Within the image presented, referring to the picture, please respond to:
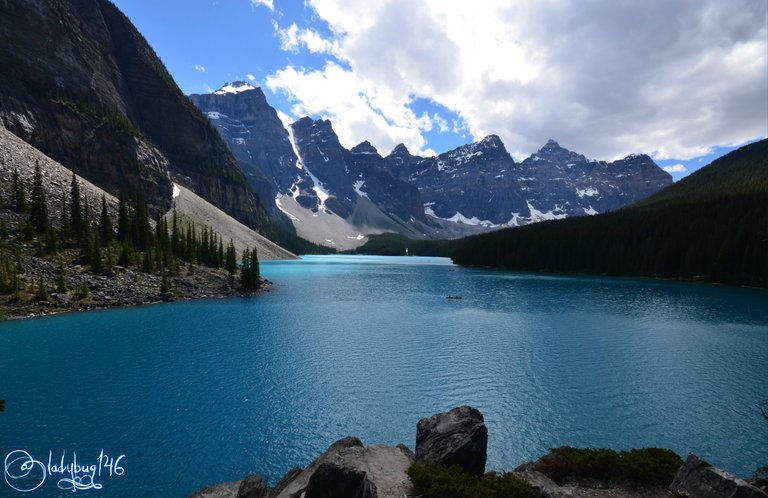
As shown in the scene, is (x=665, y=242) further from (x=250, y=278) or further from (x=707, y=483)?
(x=707, y=483)

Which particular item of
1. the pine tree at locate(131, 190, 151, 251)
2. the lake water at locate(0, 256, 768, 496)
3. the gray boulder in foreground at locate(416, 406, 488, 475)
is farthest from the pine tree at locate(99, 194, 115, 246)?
the gray boulder in foreground at locate(416, 406, 488, 475)

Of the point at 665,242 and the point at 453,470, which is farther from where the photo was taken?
the point at 665,242

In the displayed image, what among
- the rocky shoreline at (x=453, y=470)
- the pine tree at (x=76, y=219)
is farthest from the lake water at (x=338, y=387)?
the pine tree at (x=76, y=219)

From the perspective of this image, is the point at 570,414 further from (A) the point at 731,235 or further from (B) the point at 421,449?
(A) the point at 731,235

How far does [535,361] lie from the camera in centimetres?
3597

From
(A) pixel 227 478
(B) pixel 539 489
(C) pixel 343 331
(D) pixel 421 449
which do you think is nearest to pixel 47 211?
(C) pixel 343 331

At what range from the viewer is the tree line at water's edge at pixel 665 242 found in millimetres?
107500

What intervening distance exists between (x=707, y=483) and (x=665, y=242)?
14412 centimetres

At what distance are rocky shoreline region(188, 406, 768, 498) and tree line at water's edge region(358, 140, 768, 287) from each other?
375 feet

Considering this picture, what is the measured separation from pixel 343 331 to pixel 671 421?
33.0 meters

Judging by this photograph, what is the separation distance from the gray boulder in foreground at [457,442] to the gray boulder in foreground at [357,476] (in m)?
0.99

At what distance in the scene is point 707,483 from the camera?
1173cm

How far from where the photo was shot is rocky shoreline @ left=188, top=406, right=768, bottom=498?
11125mm

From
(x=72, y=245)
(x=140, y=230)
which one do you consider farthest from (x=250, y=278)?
(x=72, y=245)
